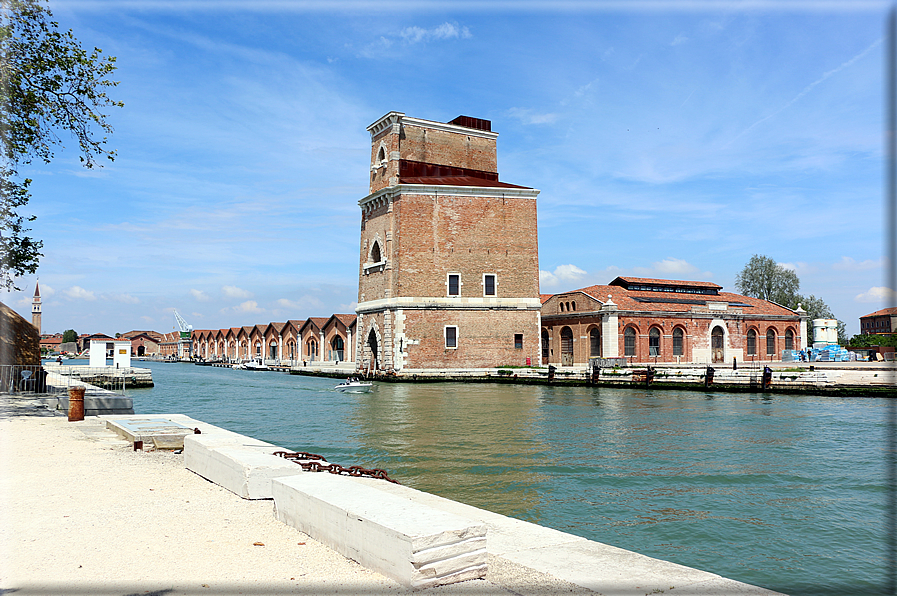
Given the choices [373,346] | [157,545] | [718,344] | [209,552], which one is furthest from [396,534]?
[718,344]

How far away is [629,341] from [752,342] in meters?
13.4

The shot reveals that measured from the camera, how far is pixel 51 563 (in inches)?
184

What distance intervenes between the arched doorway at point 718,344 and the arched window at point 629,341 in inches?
325

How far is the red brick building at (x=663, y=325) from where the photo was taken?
4541 centimetres

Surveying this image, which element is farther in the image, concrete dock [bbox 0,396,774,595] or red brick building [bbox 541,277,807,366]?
red brick building [bbox 541,277,807,366]

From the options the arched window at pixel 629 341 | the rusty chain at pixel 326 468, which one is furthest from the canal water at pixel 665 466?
the arched window at pixel 629 341

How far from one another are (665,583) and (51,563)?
4.65 m

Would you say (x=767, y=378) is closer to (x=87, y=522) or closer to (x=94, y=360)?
(x=87, y=522)

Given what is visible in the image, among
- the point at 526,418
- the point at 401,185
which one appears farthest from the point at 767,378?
the point at 401,185

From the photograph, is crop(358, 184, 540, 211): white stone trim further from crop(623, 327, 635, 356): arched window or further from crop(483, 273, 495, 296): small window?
crop(623, 327, 635, 356): arched window

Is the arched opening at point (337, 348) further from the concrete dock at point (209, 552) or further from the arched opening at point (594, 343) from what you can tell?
the concrete dock at point (209, 552)

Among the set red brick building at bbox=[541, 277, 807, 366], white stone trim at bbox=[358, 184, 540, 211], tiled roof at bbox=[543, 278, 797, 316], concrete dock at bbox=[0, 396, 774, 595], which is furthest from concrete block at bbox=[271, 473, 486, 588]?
tiled roof at bbox=[543, 278, 797, 316]

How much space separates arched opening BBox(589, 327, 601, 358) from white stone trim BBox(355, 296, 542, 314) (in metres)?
5.33

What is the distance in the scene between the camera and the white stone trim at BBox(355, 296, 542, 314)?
4125cm
